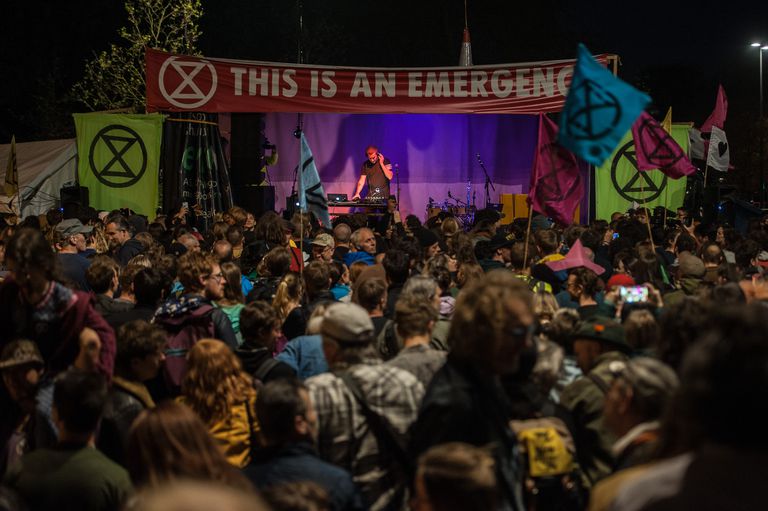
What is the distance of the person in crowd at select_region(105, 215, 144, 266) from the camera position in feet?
31.3

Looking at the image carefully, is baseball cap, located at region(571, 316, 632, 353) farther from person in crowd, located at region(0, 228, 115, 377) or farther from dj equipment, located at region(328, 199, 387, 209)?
dj equipment, located at region(328, 199, 387, 209)

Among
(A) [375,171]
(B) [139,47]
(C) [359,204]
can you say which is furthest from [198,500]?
(B) [139,47]

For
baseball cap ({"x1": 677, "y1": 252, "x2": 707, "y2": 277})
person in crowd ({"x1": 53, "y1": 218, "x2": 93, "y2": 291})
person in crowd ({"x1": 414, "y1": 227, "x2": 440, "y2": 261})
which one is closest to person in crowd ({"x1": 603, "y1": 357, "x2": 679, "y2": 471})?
baseball cap ({"x1": 677, "y1": 252, "x2": 707, "y2": 277})

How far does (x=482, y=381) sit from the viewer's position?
372cm

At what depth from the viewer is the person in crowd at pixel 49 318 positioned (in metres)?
4.91

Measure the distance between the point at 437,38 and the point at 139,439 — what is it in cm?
3658

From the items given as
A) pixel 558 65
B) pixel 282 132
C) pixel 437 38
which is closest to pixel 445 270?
A: pixel 558 65

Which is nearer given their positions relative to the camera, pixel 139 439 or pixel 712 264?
pixel 139 439

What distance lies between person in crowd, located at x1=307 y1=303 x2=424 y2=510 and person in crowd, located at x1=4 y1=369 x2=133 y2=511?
90cm

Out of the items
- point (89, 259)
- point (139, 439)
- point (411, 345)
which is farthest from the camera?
point (89, 259)

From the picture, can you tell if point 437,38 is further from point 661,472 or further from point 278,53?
point 661,472

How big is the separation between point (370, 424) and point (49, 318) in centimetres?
190

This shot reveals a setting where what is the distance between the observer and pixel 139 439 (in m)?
3.60

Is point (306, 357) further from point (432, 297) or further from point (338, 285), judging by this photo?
point (338, 285)
